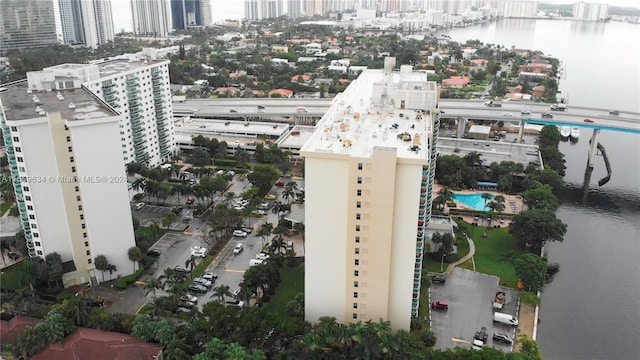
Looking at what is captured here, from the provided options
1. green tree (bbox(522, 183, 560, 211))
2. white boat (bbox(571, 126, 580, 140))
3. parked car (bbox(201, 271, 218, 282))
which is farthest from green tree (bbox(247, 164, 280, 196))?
white boat (bbox(571, 126, 580, 140))

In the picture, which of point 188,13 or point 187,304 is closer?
point 187,304

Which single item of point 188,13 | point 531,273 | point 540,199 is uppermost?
point 188,13

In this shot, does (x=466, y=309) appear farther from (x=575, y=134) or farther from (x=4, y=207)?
(x=575, y=134)

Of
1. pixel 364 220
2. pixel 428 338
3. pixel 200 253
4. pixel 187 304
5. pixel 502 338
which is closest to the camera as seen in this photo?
pixel 364 220

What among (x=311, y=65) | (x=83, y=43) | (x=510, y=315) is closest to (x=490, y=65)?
(x=311, y=65)

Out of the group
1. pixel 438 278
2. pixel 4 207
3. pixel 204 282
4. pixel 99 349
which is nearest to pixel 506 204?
pixel 438 278

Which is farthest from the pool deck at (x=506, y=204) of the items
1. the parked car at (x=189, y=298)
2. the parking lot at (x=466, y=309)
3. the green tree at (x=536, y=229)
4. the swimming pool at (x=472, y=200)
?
the parked car at (x=189, y=298)

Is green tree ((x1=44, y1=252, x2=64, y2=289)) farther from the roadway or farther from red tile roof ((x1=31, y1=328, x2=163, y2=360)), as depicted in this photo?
the roadway

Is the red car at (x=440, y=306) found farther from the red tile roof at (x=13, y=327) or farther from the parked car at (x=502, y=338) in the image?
the red tile roof at (x=13, y=327)
